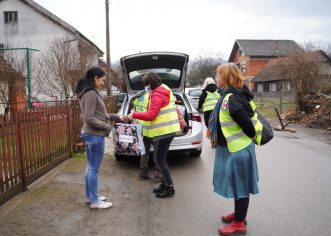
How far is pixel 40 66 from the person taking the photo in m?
15.1

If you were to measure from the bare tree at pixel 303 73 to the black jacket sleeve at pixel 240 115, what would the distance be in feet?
44.7

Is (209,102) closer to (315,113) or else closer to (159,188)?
(159,188)

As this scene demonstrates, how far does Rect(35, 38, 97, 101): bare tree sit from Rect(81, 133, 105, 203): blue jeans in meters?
8.30

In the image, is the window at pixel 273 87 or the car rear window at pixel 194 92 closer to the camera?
the car rear window at pixel 194 92

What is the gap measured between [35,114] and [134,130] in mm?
1660

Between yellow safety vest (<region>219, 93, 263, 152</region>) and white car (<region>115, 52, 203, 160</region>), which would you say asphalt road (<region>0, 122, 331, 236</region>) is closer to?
white car (<region>115, 52, 203, 160</region>)

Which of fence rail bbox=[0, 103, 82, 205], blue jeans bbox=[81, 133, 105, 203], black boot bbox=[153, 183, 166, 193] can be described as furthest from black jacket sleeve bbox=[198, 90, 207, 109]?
blue jeans bbox=[81, 133, 105, 203]

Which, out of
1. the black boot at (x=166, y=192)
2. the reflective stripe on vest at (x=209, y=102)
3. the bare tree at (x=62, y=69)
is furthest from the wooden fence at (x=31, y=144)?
the bare tree at (x=62, y=69)

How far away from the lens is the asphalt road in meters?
3.99

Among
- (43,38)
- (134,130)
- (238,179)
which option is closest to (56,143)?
(134,130)

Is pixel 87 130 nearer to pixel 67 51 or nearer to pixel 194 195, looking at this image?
pixel 194 195

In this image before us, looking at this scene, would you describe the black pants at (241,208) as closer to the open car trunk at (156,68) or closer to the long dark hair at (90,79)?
the long dark hair at (90,79)

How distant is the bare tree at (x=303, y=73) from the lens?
16.3 metres

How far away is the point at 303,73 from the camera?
16.4 m
